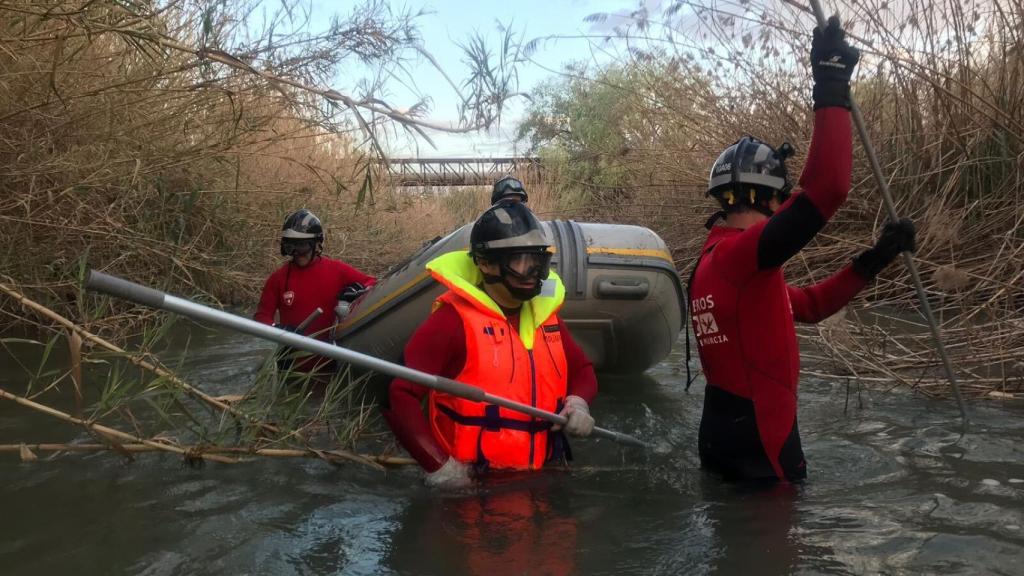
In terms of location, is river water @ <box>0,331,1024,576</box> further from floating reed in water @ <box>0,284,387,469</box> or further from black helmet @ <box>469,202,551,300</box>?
black helmet @ <box>469,202,551,300</box>

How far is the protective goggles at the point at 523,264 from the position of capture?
308 centimetres

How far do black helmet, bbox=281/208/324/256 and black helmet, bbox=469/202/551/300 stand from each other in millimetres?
2774

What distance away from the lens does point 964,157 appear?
5.60m

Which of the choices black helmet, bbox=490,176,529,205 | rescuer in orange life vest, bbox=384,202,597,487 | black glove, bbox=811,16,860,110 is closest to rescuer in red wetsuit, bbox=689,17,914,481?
black glove, bbox=811,16,860,110

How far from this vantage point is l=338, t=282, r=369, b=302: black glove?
566cm

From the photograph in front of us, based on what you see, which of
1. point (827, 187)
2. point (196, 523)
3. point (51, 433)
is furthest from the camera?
point (51, 433)

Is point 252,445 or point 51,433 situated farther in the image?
point 51,433

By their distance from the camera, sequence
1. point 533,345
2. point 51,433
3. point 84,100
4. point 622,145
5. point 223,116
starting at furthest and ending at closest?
1. point 622,145
2. point 223,116
3. point 84,100
4. point 51,433
5. point 533,345

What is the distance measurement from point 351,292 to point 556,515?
121 inches

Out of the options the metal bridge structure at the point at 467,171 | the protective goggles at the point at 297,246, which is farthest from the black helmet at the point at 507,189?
the protective goggles at the point at 297,246

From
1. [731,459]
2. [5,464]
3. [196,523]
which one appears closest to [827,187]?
[731,459]

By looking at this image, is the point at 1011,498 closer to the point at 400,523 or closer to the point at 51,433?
the point at 400,523

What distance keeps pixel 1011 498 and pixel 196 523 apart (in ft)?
9.38

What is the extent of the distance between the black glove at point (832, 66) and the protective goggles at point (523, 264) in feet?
3.67
